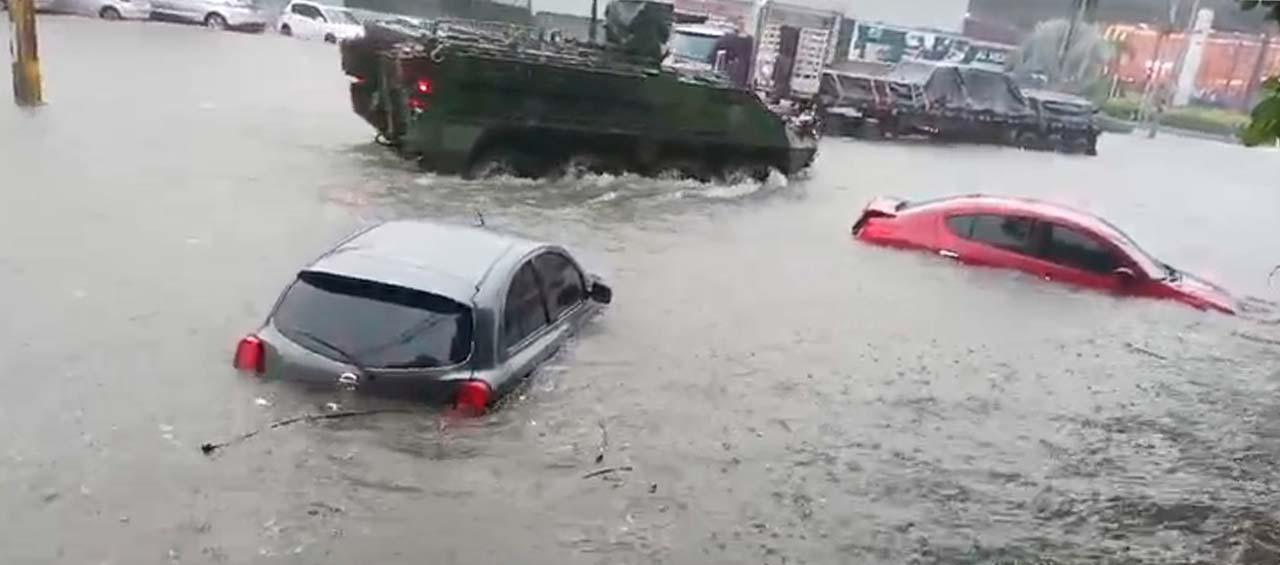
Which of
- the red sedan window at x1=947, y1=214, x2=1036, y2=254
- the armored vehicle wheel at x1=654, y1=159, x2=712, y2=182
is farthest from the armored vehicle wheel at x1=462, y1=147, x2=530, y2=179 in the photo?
the red sedan window at x1=947, y1=214, x2=1036, y2=254

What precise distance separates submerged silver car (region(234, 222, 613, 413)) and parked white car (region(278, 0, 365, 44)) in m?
30.9

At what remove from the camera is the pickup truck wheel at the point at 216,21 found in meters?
35.8

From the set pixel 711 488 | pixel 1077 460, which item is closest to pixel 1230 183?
pixel 1077 460

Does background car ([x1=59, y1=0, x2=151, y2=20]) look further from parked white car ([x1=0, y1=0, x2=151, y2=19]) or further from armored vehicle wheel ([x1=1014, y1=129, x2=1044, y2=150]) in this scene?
armored vehicle wheel ([x1=1014, y1=129, x2=1044, y2=150])

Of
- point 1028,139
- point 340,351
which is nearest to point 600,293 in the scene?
point 340,351

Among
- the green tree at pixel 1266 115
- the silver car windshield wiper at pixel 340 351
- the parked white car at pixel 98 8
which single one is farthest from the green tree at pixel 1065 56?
the silver car windshield wiper at pixel 340 351

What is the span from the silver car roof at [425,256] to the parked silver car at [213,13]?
29618mm

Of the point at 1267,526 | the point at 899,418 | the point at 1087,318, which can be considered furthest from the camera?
the point at 1087,318

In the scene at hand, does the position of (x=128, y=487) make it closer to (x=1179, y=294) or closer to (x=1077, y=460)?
(x=1077, y=460)

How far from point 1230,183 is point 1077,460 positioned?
2427cm

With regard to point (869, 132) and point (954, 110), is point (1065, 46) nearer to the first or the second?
point (954, 110)

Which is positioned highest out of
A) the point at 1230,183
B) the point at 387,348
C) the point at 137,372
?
the point at 387,348

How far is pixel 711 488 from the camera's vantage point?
7230 mm

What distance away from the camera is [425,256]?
295 inches
